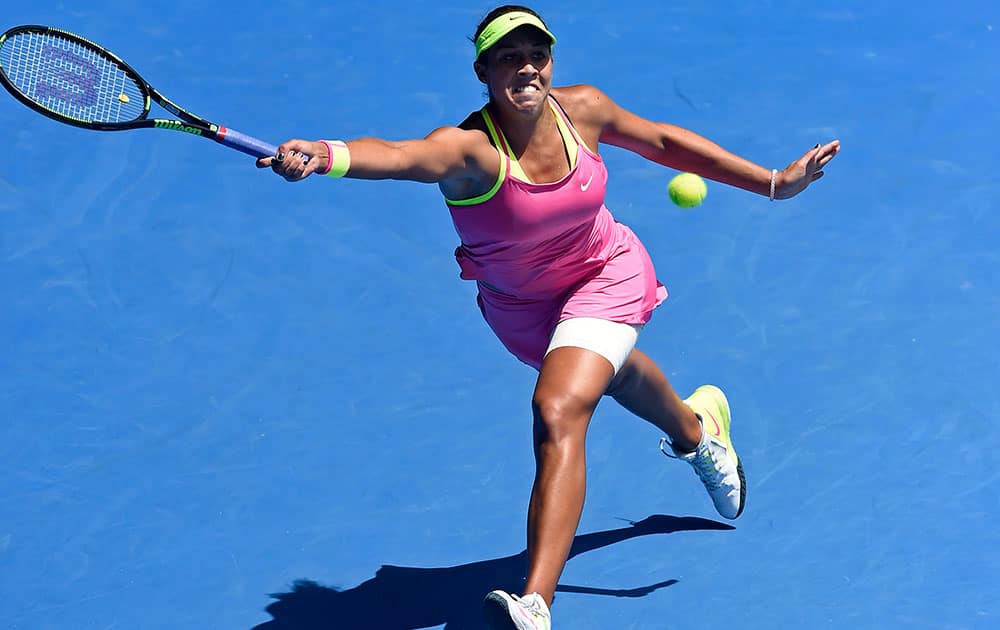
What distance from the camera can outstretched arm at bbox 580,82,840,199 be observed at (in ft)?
14.2

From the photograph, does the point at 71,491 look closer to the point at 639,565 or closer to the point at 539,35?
the point at 639,565

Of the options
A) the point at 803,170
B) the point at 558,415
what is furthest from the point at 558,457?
the point at 803,170

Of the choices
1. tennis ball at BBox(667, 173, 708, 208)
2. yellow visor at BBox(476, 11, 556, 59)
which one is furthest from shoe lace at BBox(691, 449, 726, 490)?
yellow visor at BBox(476, 11, 556, 59)

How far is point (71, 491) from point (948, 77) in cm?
482

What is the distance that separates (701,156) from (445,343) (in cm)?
154

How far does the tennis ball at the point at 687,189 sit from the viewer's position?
16.6ft

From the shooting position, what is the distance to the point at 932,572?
4301mm

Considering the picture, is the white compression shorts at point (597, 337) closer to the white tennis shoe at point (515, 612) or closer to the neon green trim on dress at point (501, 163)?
→ the neon green trim on dress at point (501, 163)

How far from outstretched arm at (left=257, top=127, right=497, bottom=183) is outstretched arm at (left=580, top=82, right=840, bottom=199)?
68cm

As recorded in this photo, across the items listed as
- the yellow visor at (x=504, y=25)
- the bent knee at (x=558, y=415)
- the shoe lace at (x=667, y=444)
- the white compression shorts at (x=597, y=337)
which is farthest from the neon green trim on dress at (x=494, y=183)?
the shoe lace at (x=667, y=444)

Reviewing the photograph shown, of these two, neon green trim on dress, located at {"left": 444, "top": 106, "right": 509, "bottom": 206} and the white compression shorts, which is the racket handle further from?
the white compression shorts

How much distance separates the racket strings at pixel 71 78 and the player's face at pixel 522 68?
43.9 inches

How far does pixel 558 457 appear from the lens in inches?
147

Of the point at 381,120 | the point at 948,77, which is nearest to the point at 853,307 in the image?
the point at 948,77
